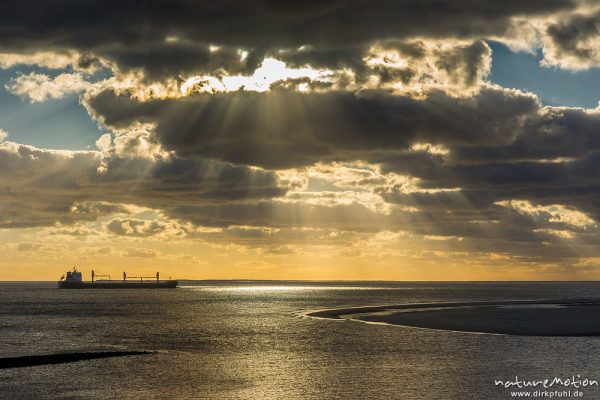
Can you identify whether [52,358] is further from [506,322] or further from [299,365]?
[506,322]

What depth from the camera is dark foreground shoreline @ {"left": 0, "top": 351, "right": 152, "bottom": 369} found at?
66.4 metres

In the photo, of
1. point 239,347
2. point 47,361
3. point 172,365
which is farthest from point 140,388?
point 239,347

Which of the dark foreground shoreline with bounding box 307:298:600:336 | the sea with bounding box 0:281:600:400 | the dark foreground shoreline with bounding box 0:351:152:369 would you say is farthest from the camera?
the dark foreground shoreline with bounding box 307:298:600:336

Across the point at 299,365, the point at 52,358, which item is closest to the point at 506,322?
the point at 299,365

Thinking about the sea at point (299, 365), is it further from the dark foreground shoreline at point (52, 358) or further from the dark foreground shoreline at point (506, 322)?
the dark foreground shoreline at point (506, 322)

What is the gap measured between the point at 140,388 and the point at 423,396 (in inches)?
814

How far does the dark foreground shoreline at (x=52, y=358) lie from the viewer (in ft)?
218

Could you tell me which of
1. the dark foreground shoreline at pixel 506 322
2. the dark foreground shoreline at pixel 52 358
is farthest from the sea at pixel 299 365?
the dark foreground shoreline at pixel 506 322

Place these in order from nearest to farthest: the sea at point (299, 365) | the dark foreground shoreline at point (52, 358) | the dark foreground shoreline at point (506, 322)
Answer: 1. the sea at point (299, 365)
2. the dark foreground shoreline at point (52, 358)
3. the dark foreground shoreline at point (506, 322)

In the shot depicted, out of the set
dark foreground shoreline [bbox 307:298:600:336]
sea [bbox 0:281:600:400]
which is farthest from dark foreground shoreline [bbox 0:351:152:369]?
dark foreground shoreline [bbox 307:298:600:336]

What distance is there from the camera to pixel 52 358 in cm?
7025

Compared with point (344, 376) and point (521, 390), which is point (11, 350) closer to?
point (344, 376)

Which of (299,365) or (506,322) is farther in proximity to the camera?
(506,322)

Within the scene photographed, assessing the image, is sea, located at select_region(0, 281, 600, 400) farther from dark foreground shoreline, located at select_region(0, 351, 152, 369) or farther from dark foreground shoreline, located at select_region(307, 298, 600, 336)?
dark foreground shoreline, located at select_region(307, 298, 600, 336)
